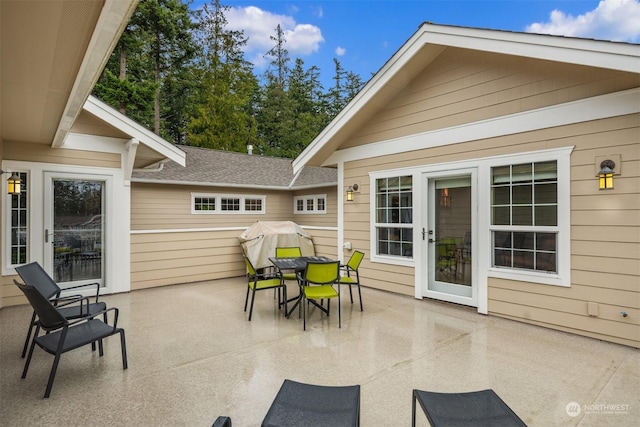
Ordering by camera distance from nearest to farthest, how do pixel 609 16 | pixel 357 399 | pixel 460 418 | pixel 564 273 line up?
1. pixel 460 418
2. pixel 357 399
3. pixel 564 273
4. pixel 609 16

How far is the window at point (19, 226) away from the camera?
529 cm

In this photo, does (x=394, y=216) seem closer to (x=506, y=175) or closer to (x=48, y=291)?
(x=506, y=175)

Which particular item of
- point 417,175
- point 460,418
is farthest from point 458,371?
point 417,175

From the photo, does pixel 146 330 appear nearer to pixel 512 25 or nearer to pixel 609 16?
pixel 609 16

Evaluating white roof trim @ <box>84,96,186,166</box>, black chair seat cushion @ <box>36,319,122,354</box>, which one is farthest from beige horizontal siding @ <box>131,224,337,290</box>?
black chair seat cushion @ <box>36,319,122,354</box>

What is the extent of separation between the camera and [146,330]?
4215 mm

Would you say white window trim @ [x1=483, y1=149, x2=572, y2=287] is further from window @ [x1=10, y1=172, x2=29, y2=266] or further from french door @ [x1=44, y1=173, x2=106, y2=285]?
window @ [x1=10, y1=172, x2=29, y2=266]

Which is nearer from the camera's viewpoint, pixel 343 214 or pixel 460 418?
pixel 460 418

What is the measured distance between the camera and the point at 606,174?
373 centimetres

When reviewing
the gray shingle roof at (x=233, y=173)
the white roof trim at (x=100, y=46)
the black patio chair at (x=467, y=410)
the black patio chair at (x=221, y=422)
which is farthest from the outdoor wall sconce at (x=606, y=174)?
the gray shingle roof at (x=233, y=173)

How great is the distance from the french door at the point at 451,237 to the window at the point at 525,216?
361mm

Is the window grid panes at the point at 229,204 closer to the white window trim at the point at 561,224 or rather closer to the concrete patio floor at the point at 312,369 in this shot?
the concrete patio floor at the point at 312,369

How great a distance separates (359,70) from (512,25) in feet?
33.0

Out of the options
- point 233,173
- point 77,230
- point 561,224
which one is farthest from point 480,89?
point 77,230
